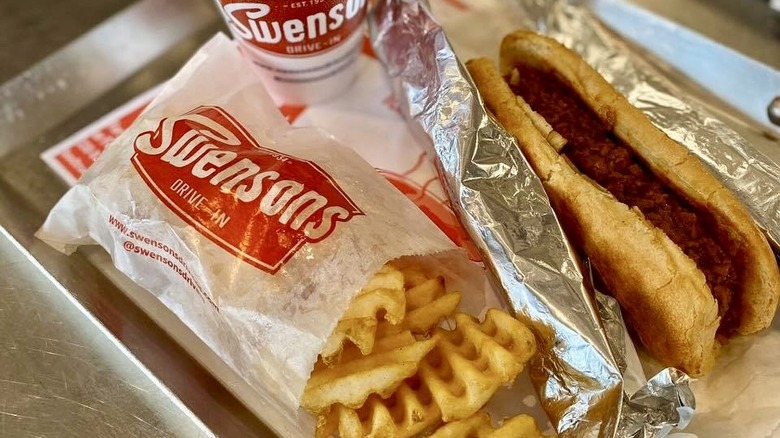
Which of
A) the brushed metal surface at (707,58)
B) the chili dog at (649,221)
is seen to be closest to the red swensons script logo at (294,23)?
the chili dog at (649,221)

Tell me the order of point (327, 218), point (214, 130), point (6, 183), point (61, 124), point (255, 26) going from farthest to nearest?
point (61, 124)
point (6, 183)
point (255, 26)
point (214, 130)
point (327, 218)

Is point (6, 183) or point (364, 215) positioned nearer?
point (364, 215)

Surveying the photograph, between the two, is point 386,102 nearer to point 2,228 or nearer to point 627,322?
point 627,322

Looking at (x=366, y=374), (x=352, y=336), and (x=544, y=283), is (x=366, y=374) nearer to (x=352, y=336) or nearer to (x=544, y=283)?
(x=352, y=336)

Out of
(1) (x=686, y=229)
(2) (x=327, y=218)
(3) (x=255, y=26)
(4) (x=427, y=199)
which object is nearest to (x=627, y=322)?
(1) (x=686, y=229)

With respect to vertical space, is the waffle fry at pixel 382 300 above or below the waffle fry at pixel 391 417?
above

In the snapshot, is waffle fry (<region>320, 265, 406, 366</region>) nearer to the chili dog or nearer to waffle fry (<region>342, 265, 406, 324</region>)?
waffle fry (<region>342, 265, 406, 324</region>)

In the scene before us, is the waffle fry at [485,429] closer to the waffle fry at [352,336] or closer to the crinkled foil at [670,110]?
the waffle fry at [352,336]
